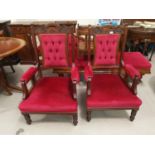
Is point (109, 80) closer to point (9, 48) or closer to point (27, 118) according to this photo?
point (27, 118)

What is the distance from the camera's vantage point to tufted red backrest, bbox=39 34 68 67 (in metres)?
1.90

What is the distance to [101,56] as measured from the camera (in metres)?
2.01

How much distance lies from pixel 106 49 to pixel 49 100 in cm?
99

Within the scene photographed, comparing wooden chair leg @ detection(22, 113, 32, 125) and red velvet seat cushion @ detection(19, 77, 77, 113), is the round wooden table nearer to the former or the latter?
red velvet seat cushion @ detection(19, 77, 77, 113)

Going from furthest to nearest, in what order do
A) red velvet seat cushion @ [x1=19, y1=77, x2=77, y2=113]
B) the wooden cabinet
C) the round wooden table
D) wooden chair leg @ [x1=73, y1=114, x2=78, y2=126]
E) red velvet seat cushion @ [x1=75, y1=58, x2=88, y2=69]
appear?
1. the wooden cabinet
2. red velvet seat cushion @ [x1=75, y1=58, x2=88, y2=69]
3. the round wooden table
4. wooden chair leg @ [x1=73, y1=114, x2=78, y2=126]
5. red velvet seat cushion @ [x1=19, y1=77, x2=77, y2=113]

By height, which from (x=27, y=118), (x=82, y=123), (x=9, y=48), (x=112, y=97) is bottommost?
(x=82, y=123)

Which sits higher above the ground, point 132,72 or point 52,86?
point 132,72

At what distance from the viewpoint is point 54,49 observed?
1963 mm

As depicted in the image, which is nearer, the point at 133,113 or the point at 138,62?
the point at 133,113

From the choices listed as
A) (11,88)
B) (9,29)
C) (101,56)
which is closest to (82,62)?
(101,56)

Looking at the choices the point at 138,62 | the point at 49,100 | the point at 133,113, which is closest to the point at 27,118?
the point at 49,100

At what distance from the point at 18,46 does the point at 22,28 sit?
1129 mm

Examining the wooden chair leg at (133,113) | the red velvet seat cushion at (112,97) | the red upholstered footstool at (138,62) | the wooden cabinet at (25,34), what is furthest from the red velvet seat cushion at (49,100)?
the wooden cabinet at (25,34)

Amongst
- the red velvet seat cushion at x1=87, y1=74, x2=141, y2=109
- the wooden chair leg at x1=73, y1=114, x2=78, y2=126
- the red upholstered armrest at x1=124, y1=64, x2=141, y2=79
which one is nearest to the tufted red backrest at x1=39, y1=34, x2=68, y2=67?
the red velvet seat cushion at x1=87, y1=74, x2=141, y2=109
